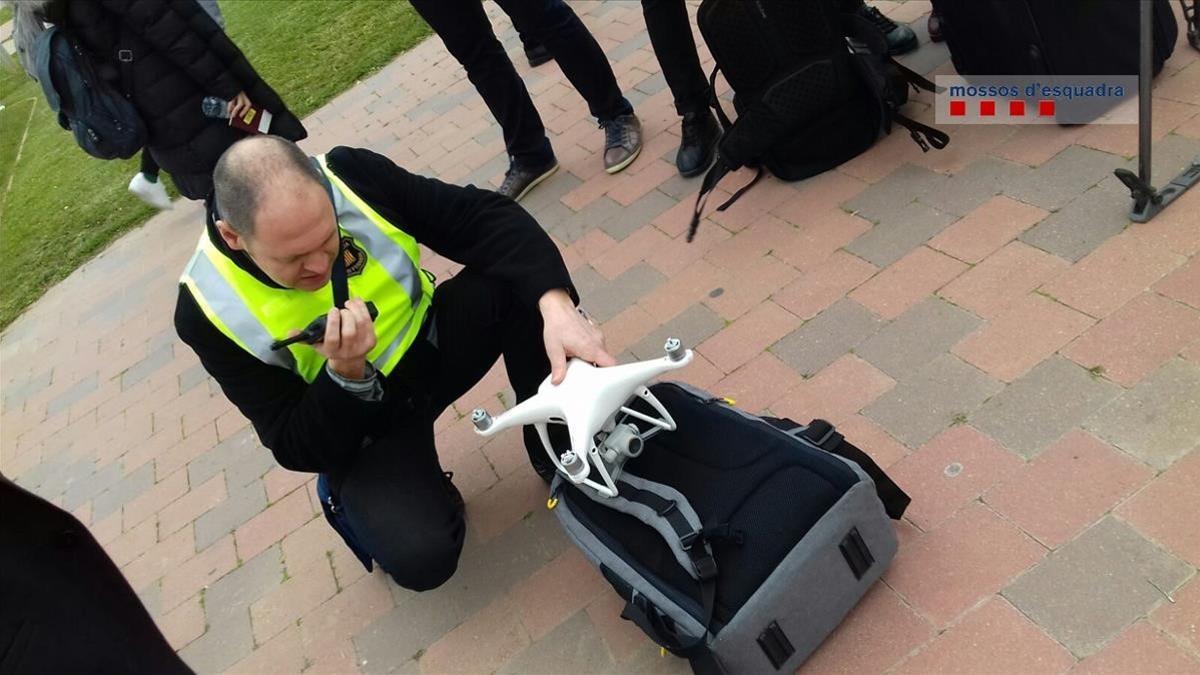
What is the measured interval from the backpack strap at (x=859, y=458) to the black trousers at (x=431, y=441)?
0.75m

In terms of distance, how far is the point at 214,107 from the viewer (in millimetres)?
3381

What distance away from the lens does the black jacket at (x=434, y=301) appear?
2.02 meters

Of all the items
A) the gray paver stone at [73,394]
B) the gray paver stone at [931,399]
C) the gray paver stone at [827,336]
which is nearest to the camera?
the gray paver stone at [931,399]

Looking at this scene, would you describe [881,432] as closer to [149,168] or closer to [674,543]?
[674,543]

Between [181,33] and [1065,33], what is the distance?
291 centimetres

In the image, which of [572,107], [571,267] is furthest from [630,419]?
[572,107]

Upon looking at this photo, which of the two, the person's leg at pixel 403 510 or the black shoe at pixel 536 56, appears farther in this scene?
the black shoe at pixel 536 56

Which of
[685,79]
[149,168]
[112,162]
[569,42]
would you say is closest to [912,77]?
[685,79]

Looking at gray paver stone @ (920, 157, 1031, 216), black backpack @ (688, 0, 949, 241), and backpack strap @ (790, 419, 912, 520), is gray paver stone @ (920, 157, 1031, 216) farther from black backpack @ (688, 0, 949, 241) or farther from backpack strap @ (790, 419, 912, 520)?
backpack strap @ (790, 419, 912, 520)

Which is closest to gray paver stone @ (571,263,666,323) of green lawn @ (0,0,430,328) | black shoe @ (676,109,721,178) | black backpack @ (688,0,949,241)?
black backpack @ (688,0,949,241)

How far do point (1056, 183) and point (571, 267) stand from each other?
1670 millimetres

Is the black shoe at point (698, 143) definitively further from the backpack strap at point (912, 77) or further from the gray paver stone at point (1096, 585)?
the gray paver stone at point (1096, 585)

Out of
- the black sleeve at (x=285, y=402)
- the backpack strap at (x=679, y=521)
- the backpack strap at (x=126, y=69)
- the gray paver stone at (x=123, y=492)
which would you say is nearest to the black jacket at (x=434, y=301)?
the black sleeve at (x=285, y=402)

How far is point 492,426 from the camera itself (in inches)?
78.1
